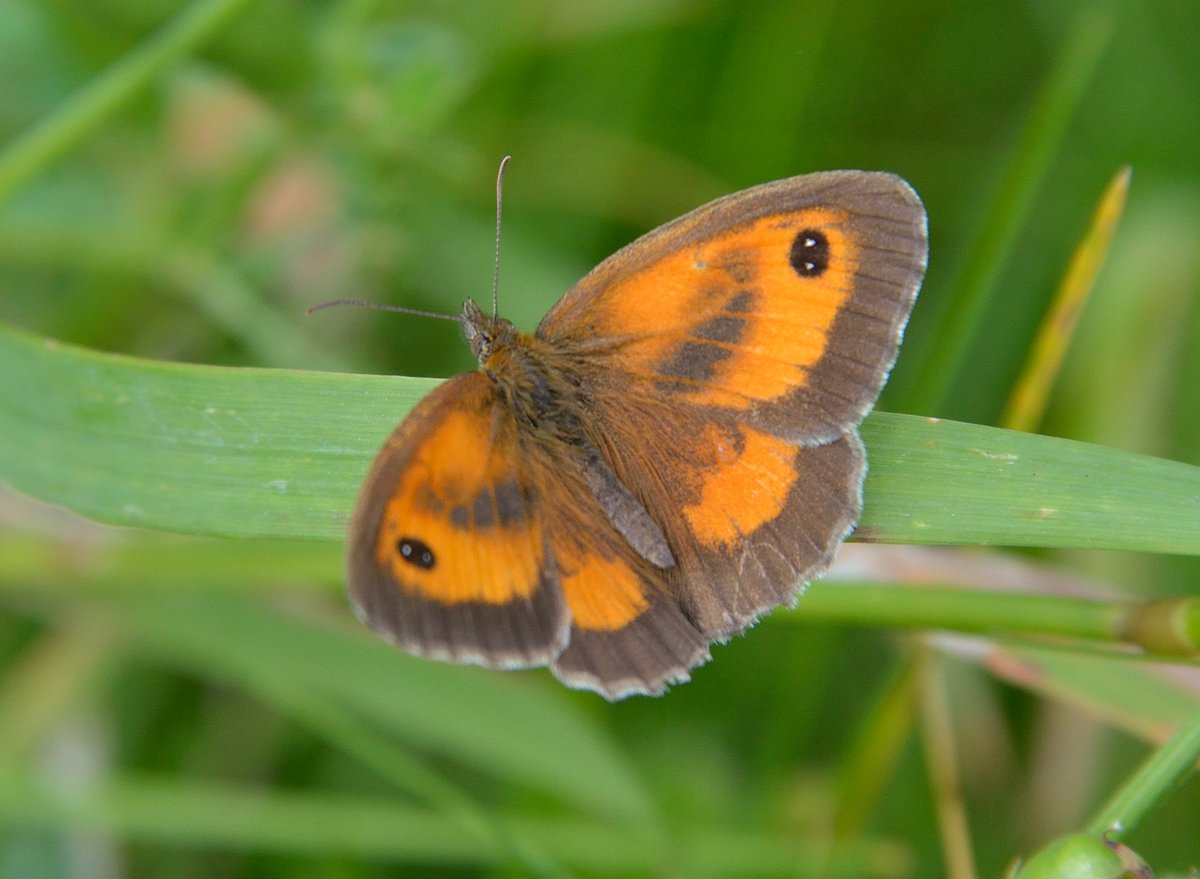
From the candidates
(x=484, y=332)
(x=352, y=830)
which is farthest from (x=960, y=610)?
(x=352, y=830)

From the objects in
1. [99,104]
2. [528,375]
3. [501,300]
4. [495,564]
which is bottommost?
[501,300]

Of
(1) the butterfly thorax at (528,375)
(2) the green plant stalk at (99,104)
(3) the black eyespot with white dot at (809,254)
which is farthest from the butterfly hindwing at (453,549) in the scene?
(2) the green plant stalk at (99,104)

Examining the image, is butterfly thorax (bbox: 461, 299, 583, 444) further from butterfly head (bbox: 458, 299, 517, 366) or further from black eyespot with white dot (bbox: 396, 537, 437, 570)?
black eyespot with white dot (bbox: 396, 537, 437, 570)

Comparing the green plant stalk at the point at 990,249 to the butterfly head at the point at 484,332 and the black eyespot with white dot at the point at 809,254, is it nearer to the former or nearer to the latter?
the black eyespot with white dot at the point at 809,254

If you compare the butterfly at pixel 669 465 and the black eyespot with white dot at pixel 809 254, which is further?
the black eyespot with white dot at pixel 809 254

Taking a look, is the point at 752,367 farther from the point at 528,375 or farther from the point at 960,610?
the point at 960,610

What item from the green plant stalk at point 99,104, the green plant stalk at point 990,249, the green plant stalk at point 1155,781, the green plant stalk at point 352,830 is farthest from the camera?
the green plant stalk at point 352,830
